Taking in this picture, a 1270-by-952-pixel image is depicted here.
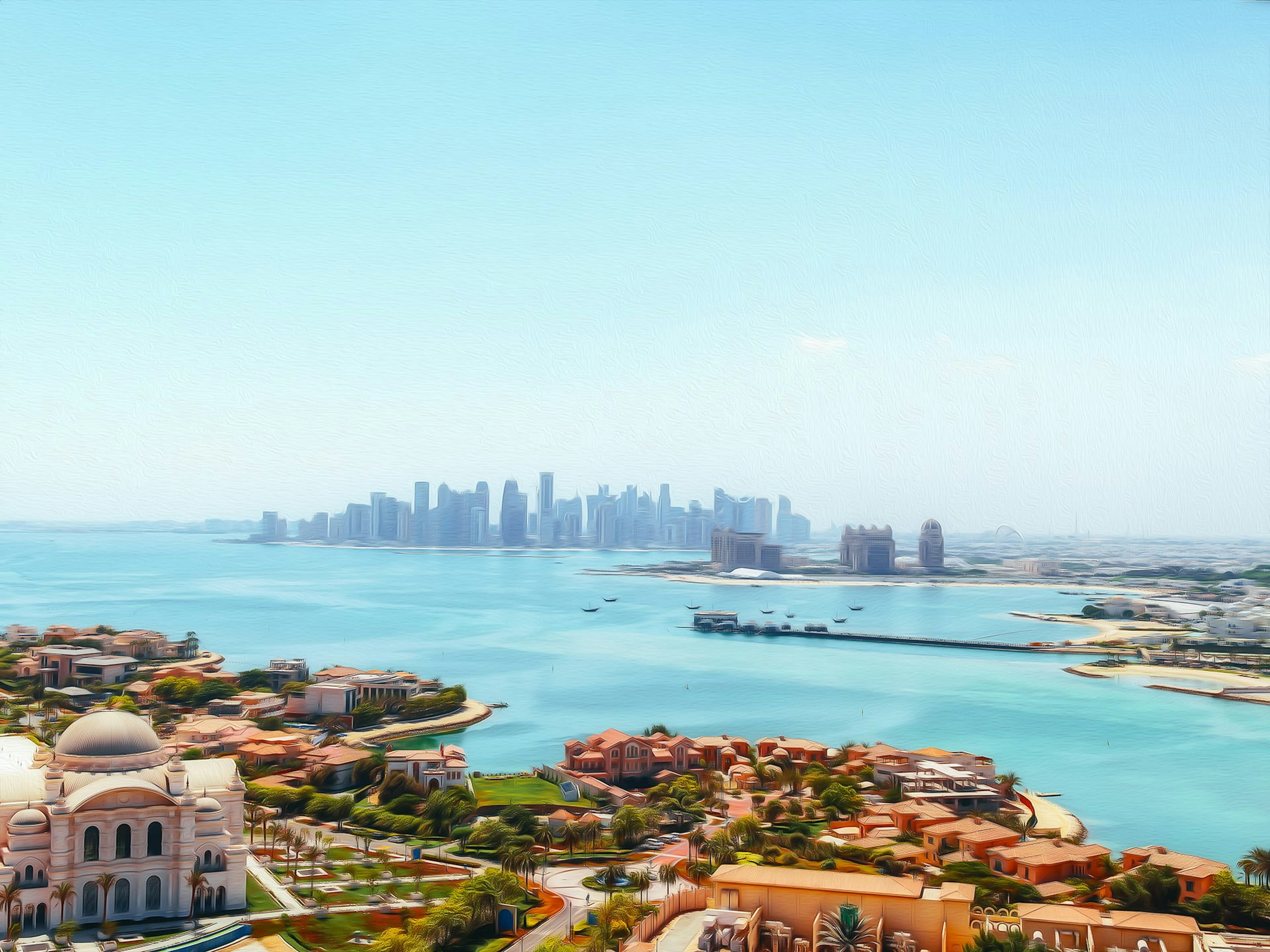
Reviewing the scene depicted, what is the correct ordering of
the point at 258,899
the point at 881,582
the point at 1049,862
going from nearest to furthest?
1. the point at 258,899
2. the point at 1049,862
3. the point at 881,582

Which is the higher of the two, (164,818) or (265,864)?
(164,818)

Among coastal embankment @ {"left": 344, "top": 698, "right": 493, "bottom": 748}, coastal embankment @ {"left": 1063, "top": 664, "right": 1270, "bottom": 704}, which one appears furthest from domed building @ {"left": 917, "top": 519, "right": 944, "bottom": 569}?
coastal embankment @ {"left": 344, "top": 698, "right": 493, "bottom": 748}

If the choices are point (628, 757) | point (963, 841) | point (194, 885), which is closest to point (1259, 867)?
point (963, 841)

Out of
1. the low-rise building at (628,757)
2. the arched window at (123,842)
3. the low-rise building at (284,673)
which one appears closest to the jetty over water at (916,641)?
the low-rise building at (284,673)

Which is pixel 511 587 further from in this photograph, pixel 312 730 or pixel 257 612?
pixel 312 730

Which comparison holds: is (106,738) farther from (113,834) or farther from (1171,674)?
(1171,674)

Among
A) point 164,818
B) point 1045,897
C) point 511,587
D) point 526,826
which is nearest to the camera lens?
point 164,818

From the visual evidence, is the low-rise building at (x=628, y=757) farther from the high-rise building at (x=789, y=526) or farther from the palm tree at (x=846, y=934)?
the high-rise building at (x=789, y=526)

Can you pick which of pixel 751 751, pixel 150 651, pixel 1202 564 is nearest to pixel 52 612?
pixel 150 651
